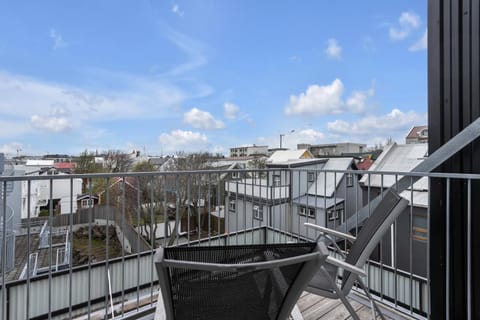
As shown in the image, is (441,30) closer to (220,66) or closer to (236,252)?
(236,252)

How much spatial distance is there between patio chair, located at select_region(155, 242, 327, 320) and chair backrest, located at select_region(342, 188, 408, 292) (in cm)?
75

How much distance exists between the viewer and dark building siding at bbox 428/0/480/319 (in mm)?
1808

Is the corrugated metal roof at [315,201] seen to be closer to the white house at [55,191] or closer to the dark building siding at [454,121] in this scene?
the dark building siding at [454,121]

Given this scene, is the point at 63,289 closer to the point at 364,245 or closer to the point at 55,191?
the point at 364,245

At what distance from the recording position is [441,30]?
1958 millimetres

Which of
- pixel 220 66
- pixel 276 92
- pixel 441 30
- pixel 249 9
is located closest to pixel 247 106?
pixel 276 92

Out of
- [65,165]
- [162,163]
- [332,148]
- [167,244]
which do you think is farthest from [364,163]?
[65,165]

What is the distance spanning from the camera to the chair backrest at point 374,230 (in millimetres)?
1511

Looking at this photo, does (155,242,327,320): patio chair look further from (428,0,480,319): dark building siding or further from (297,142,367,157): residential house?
(297,142,367,157): residential house

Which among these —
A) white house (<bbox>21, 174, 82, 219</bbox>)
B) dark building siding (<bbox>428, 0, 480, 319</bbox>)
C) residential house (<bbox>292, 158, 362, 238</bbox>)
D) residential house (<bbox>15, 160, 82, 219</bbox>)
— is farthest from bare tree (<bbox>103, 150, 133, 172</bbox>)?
dark building siding (<bbox>428, 0, 480, 319</bbox>)

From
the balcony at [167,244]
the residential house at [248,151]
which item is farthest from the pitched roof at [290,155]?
the balcony at [167,244]

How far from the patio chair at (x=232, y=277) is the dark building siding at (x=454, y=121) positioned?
1.53 m

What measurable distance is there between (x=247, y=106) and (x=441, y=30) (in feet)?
42.9

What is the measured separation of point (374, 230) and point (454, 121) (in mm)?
1055
